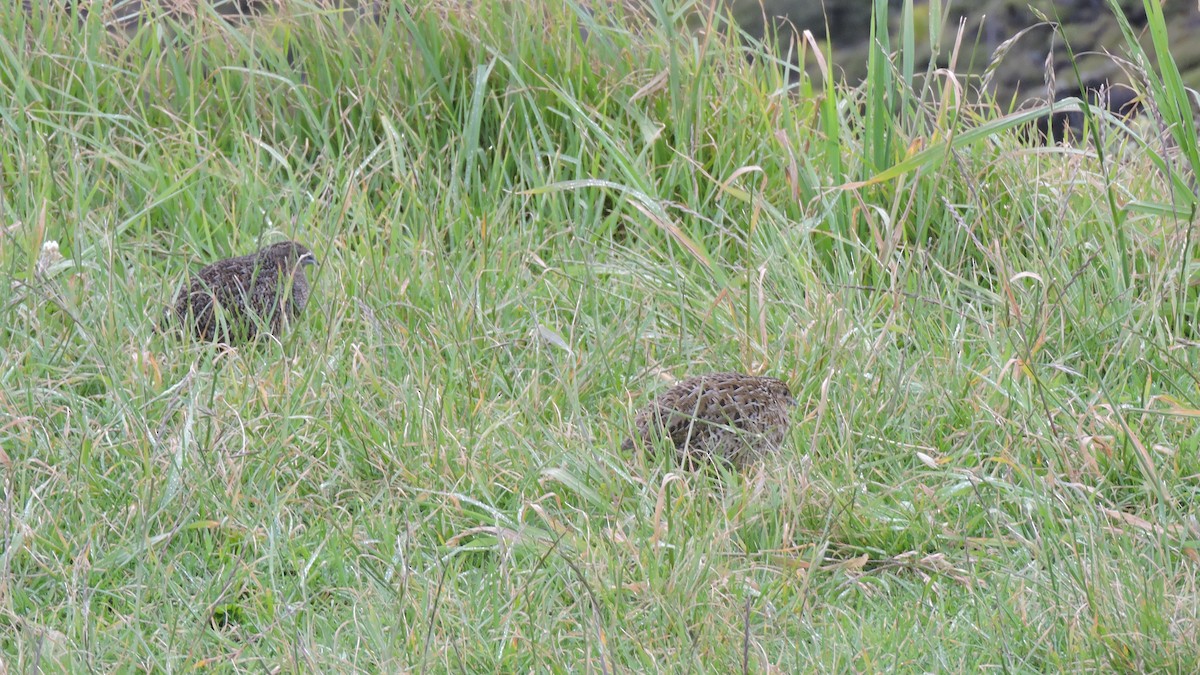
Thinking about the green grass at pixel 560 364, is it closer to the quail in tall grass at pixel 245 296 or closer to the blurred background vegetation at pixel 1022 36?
the quail in tall grass at pixel 245 296

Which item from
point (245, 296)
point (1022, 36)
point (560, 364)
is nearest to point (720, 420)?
point (560, 364)

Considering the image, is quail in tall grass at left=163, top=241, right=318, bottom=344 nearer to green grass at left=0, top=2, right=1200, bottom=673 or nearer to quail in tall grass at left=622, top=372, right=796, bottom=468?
green grass at left=0, top=2, right=1200, bottom=673

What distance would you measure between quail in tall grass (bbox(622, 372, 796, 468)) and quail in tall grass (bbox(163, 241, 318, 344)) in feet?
4.14

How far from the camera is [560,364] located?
167 inches

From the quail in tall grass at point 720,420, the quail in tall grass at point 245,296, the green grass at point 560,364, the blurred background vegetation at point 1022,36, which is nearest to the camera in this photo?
the green grass at point 560,364

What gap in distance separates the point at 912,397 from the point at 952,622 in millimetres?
1041

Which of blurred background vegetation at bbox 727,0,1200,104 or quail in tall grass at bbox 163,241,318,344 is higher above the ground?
quail in tall grass at bbox 163,241,318,344

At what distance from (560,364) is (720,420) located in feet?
2.17

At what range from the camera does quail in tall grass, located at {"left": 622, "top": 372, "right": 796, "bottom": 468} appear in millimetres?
3754

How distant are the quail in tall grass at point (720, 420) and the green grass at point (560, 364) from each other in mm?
81

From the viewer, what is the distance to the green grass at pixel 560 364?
312cm

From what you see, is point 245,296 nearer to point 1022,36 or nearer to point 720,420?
point 720,420

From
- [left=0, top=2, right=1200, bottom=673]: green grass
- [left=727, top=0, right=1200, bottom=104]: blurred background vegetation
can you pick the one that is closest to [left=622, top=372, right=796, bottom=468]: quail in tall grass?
[left=0, top=2, right=1200, bottom=673]: green grass

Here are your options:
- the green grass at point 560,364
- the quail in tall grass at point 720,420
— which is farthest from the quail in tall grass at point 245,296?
the quail in tall grass at point 720,420
